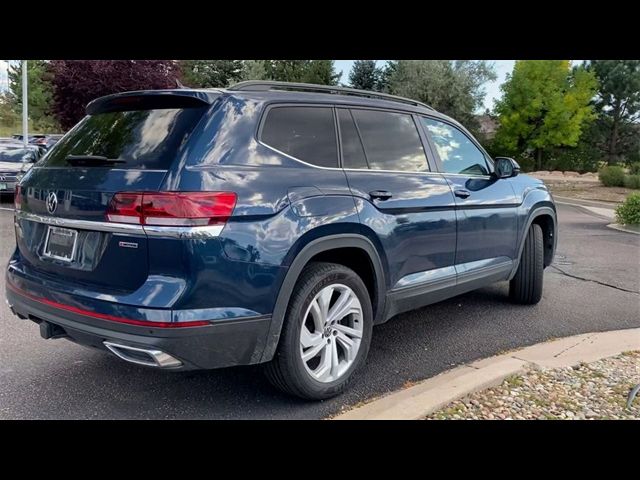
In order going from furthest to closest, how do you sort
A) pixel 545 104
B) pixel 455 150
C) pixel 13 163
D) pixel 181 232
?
pixel 545 104 < pixel 13 163 < pixel 455 150 < pixel 181 232

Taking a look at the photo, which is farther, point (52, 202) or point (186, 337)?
point (52, 202)

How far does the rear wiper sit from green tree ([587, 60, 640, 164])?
114 feet

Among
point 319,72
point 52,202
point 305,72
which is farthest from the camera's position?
point 305,72

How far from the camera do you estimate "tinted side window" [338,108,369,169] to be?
3519 mm

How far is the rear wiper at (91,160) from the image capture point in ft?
9.53

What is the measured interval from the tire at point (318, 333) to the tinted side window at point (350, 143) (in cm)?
70

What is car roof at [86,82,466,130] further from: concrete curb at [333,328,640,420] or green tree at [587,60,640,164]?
green tree at [587,60,640,164]

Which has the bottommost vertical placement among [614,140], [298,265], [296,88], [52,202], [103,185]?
[298,265]

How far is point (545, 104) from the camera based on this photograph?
27.9 metres

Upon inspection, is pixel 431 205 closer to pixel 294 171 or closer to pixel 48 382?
pixel 294 171

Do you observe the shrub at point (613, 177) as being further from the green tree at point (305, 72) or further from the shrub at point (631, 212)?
the green tree at point (305, 72)

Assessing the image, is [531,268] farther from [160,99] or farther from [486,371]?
[160,99]

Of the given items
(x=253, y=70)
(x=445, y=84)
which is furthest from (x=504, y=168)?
(x=253, y=70)

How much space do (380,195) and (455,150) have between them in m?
1.41
